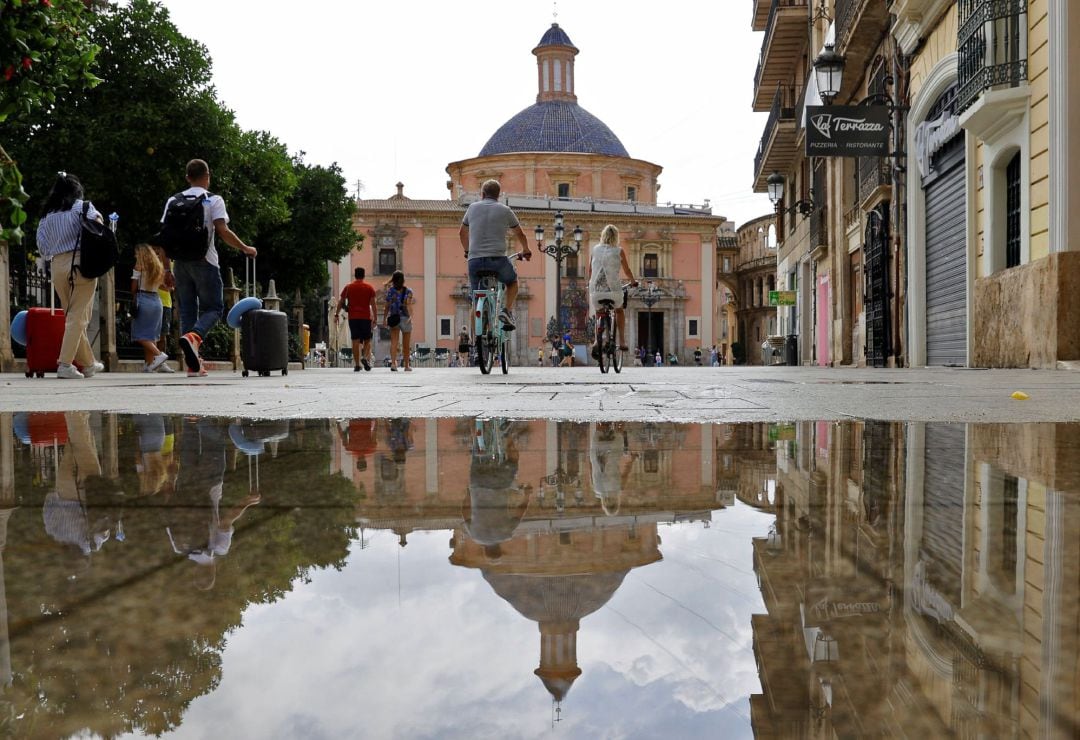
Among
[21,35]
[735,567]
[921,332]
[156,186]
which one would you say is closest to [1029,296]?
[921,332]

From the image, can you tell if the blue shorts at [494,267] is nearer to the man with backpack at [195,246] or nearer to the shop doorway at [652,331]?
the man with backpack at [195,246]

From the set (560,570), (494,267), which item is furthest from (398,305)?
(560,570)

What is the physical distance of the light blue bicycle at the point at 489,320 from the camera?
7.82 m

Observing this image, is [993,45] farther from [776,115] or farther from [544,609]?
Result: [776,115]

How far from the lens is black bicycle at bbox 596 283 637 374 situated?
927 centimetres

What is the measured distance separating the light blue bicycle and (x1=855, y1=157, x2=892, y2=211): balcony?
789cm

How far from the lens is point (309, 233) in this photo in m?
26.2

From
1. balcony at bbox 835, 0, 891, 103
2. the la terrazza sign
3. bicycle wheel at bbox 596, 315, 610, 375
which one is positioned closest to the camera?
bicycle wheel at bbox 596, 315, 610, 375

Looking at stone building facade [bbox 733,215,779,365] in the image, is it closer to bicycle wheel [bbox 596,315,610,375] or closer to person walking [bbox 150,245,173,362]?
person walking [bbox 150,245,173,362]

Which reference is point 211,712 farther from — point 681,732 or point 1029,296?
point 1029,296

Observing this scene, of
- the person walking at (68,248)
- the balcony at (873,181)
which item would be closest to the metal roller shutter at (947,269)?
the balcony at (873,181)

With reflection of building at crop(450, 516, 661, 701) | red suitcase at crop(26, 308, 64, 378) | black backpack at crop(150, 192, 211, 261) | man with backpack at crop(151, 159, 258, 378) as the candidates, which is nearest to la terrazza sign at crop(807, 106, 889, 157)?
man with backpack at crop(151, 159, 258, 378)

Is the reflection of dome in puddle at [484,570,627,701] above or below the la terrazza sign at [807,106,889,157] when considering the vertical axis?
below

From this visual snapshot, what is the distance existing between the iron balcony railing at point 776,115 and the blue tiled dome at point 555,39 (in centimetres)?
3326
